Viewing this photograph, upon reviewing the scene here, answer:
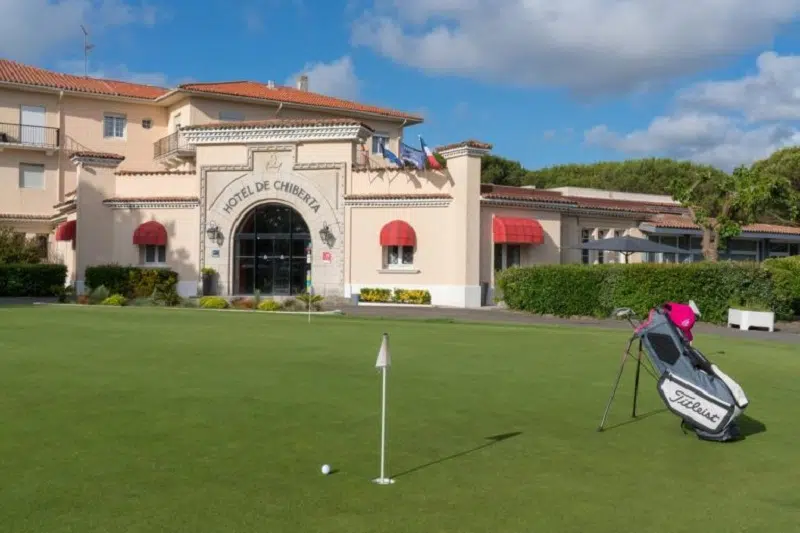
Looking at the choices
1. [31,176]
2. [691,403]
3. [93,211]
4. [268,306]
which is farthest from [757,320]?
[31,176]

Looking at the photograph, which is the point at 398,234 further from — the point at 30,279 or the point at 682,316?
the point at 682,316

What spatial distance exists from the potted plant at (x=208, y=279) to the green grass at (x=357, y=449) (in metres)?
23.0

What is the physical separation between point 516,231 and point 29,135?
28.0 meters

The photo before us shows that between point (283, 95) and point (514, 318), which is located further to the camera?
point (283, 95)

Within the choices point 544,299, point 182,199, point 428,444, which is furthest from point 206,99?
point 428,444

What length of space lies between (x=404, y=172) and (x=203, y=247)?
10127 mm

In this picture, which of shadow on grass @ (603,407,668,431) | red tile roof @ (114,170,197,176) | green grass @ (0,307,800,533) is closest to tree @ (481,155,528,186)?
red tile roof @ (114,170,197,176)

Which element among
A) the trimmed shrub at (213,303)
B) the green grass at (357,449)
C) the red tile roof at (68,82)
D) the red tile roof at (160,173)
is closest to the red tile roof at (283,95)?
the red tile roof at (68,82)

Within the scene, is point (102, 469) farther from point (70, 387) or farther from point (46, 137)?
point (46, 137)

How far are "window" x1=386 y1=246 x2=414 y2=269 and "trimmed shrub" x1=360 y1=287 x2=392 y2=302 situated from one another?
134 centimetres

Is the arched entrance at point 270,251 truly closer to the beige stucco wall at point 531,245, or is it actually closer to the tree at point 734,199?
the beige stucco wall at point 531,245

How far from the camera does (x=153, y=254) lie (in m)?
38.8

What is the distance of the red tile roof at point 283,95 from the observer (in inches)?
1772

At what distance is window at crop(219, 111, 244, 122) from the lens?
45.3m
